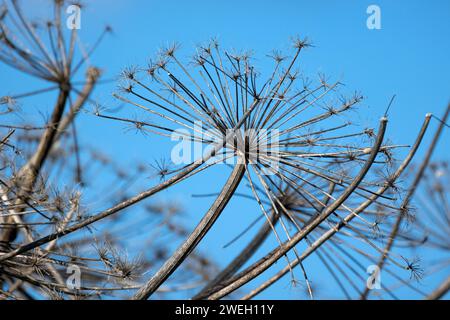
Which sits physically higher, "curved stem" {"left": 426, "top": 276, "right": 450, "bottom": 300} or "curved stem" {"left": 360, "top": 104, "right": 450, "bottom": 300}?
"curved stem" {"left": 360, "top": 104, "right": 450, "bottom": 300}

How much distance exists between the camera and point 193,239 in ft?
19.4

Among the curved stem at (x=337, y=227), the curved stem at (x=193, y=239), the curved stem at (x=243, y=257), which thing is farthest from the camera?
the curved stem at (x=243, y=257)

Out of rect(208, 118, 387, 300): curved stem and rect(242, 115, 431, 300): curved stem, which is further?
rect(242, 115, 431, 300): curved stem

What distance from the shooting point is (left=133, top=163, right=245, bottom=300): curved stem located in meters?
5.91

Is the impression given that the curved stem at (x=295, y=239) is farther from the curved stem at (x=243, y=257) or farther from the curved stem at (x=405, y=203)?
the curved stem at (x=243, y=257)

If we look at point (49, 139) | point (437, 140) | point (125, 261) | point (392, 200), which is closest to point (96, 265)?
point (125, 261)

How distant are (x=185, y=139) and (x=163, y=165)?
0.34 m

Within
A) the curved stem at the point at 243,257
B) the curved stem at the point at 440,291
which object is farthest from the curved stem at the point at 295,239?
the curved stem at the point at 440,291

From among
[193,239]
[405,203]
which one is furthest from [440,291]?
[193,239]

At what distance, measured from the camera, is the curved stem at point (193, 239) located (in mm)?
5910

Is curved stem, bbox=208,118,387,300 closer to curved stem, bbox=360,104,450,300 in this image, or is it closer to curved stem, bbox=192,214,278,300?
curved stem, bbox=360,104,450,300

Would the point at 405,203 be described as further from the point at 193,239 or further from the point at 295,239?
the point at 193,239

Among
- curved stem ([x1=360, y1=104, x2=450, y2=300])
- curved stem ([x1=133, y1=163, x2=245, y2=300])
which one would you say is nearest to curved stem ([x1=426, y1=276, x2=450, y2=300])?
curved stem ([x1=360, y1=104, x2=450, y2=300])

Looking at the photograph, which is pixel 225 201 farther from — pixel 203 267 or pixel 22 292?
pixel 203 267
